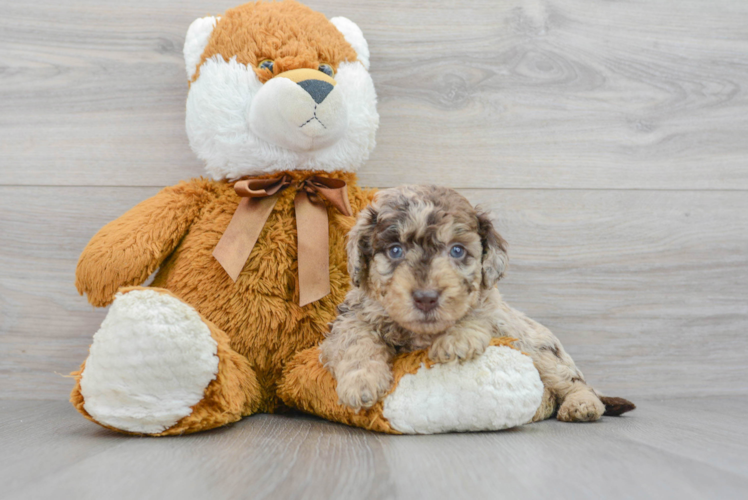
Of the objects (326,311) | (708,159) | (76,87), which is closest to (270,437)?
(326,311)

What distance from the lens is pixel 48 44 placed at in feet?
6.05

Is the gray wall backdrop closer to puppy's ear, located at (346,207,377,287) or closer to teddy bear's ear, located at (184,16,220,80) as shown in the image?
teddy bear's ear, located at (184,16,220,80)

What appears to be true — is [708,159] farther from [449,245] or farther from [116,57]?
[116,57]

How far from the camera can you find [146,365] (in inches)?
46.5

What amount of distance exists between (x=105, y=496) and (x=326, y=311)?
0.73 meters

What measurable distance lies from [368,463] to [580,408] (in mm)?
641

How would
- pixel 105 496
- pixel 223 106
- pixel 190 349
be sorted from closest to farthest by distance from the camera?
1. pixel 105 496
2. pixel 190 349
3. pixel 223 106

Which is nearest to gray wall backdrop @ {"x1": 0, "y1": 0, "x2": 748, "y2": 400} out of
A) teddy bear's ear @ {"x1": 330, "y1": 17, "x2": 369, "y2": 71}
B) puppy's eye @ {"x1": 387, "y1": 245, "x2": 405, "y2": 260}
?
teddy bear's ear @ {"x1": 330, "y1": 17, "x2": 369, "y2": 71}

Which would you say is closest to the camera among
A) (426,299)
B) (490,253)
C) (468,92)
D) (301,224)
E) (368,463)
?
(368,463)

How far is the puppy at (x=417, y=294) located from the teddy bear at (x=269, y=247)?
0.19ft

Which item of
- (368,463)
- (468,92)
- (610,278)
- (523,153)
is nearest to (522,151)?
(523,153)

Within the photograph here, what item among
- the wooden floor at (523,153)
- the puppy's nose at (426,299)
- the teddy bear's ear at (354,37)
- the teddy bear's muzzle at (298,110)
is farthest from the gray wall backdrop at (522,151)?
the puppy's nose at (426,299)

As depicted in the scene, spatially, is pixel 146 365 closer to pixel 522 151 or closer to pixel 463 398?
pixel 463 398

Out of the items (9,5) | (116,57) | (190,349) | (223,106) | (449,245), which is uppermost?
(9,5)
